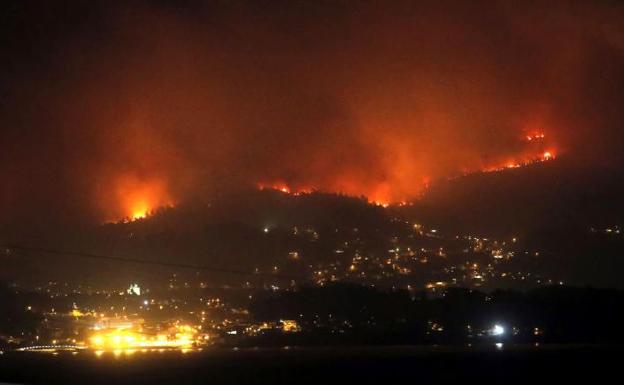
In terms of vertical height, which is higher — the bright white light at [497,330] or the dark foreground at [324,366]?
the bright white light at [497,330]

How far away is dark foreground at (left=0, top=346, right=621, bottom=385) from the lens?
1031 cm

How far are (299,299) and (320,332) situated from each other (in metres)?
3.40

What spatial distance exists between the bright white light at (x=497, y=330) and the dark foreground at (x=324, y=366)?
3062 millimetres

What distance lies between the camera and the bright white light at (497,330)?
16.1 m

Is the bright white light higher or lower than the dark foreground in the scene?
higher

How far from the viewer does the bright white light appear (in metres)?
16.1

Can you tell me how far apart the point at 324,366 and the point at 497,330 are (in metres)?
6.67

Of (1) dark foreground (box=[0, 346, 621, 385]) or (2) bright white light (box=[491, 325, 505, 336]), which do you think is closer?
(1) dark foreground (box=[0, 346, 621, 385])

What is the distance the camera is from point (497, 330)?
16234 millimetres

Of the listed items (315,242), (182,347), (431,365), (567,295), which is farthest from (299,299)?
(315,242)

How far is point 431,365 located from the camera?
443 inches

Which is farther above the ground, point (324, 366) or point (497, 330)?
point (497, 330)

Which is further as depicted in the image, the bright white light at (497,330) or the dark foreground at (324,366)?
the bright white light at (497,330)

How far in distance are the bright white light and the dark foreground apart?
10.0ft
